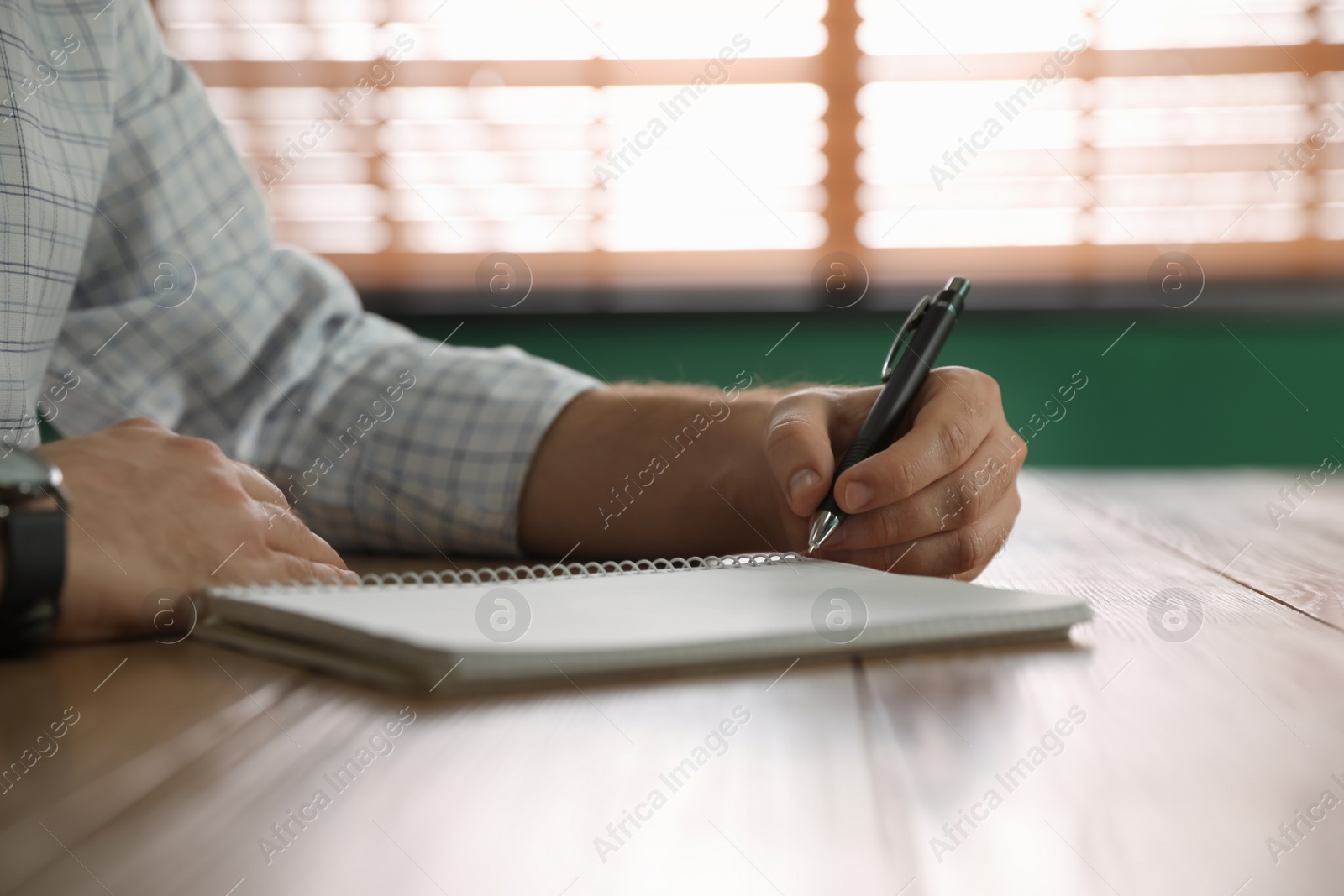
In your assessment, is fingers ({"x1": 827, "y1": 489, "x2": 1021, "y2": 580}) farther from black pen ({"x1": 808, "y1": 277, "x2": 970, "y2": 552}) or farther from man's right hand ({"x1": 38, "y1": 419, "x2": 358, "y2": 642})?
man's right hand ({"x1": 38, "y1": 419, "x2": 358, "y2": 642})

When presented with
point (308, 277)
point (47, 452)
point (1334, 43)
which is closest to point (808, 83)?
point (1334, 43)

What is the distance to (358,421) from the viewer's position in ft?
2.47

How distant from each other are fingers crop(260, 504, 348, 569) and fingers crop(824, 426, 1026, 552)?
10.6 inches

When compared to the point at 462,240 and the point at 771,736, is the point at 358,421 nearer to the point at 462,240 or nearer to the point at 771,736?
the point at 771,736

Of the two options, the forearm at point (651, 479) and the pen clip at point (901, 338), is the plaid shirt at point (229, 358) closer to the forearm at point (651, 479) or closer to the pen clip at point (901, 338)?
the forearm at point (651, 479)

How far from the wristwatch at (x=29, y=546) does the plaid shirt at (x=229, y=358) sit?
33 cm

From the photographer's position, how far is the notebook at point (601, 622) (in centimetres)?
33

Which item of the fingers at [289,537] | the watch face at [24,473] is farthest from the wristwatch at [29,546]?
A: the fingers at [289,537]

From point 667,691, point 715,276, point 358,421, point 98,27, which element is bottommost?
point 715,276

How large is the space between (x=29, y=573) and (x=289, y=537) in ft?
0.41

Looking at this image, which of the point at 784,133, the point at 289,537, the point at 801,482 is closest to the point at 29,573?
the point at 289,537

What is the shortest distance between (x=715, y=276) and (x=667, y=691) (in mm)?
1802

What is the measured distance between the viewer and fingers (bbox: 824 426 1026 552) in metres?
0.56

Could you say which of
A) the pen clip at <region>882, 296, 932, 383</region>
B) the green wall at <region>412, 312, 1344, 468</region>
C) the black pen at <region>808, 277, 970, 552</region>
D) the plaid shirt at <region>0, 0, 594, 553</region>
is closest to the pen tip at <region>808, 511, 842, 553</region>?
the black pen at <region>808, 277, 970, 552</region>
